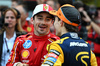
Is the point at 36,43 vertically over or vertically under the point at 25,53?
over

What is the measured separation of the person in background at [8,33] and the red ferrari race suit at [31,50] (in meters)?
1.06

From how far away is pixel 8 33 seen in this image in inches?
173

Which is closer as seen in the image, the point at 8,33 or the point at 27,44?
the point at 27,44

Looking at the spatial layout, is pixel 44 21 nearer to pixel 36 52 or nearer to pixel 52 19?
pixel 52 19

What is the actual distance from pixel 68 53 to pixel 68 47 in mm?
78

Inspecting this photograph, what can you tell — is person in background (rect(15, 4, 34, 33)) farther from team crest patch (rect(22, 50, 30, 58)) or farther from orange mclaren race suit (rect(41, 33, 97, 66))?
orange mclaren race suit (rect(41, 33, 97, 66))

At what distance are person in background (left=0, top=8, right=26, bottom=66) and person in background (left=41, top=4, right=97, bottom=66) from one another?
1.75 meters

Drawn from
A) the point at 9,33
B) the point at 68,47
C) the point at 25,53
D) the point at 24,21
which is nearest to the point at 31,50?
the point at 25,53

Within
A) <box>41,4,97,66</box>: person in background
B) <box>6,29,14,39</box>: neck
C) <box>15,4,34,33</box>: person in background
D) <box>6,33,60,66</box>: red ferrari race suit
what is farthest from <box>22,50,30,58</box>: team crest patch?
<box>15,4,34,33</box>: person in background

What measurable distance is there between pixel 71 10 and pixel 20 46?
1037mm

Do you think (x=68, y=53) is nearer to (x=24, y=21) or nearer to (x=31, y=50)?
(x=31, y=50)

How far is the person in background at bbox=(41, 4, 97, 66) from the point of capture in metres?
2.28

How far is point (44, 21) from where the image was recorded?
2.96 meters

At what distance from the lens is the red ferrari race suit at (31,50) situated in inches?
114
